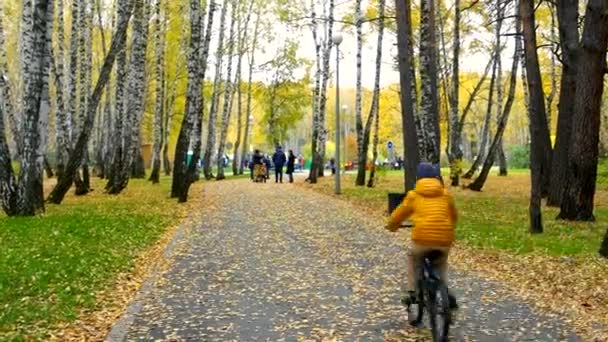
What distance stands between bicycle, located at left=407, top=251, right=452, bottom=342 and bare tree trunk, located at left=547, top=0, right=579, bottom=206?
40.2 ft

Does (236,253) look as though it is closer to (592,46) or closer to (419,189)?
(419,189)

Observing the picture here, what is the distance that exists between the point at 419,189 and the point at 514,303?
2.43 meters

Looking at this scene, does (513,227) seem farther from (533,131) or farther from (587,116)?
(587,116)

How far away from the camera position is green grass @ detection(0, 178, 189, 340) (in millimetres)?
7387

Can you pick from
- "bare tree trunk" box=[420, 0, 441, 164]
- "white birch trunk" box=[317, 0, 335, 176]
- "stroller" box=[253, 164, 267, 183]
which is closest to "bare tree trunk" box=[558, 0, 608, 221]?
"bare tree trunk" box=[420, 0, 441, 164]

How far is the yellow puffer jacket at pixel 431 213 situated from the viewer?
6.50 metres

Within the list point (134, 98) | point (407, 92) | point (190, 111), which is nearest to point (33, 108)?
point (190, 111)

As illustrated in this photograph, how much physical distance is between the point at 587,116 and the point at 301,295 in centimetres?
952

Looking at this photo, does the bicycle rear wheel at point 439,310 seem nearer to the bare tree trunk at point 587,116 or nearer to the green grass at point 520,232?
the green grass at point 520,232

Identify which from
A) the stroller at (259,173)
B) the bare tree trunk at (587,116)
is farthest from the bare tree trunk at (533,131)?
the stroller at (259,173)

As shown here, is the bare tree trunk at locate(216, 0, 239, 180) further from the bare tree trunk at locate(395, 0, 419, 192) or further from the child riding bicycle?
the child riding bicycle

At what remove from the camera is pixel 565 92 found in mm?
19203

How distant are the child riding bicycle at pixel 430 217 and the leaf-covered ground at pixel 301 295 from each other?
838mm

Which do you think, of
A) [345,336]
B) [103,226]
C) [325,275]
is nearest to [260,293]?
[325,275]
